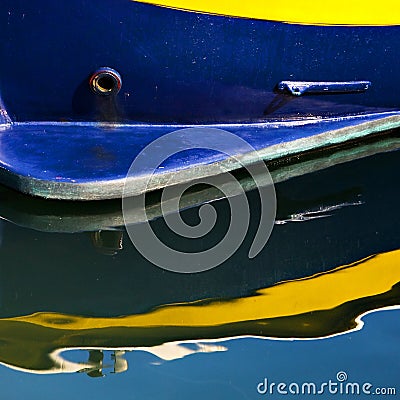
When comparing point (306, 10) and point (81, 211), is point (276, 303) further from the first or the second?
point (306, 10)

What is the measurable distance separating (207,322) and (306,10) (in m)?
1.44

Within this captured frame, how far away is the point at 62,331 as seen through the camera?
3057mm

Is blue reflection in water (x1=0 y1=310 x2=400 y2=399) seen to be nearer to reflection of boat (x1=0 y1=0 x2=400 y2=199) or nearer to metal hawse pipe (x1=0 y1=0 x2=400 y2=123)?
reflection of boat (x1=0 y1=0 x2=400 y2=199)

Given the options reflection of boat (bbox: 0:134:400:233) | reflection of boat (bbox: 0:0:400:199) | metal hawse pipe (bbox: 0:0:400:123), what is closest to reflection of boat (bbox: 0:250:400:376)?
reflection of boat (bbox: 0:134:400:233)

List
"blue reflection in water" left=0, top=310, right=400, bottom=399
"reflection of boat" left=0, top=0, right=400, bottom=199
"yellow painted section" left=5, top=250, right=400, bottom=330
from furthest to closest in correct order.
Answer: "reflection of boat" left=0, top=0, right=400, bottom=199
"yellow painted section" left=5, top=250, right=400, bottom=330
"blue reflection in water" left=0, top=310, right=400, bottom=399

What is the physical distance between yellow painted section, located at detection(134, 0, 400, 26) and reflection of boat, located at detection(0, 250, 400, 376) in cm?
111

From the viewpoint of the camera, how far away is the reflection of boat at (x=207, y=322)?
117 inches

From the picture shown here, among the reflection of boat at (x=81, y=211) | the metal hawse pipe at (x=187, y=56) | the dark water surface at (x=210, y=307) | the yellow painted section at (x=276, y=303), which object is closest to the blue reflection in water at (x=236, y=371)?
the dark water surface at (x=210, y=307)

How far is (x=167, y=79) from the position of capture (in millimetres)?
3959

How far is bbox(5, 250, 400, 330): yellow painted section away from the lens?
123 inches

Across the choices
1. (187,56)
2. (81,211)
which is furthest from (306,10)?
(81,211)

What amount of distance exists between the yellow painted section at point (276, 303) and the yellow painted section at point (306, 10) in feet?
3.37

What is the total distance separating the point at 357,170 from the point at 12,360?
6.10 feet

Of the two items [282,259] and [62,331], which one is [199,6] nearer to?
[282,259]
